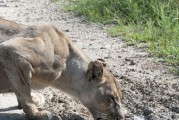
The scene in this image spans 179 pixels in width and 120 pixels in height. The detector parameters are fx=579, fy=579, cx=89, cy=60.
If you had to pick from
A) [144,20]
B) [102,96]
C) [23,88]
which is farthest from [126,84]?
[144,20]

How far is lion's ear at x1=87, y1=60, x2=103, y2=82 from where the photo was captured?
5907mm

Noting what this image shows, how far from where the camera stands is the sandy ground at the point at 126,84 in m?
6.22

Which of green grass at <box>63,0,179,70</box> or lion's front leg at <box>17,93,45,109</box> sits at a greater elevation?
green grass at <box>63,0,179,70</box>

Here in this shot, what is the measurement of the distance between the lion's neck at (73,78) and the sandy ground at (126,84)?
0.26m

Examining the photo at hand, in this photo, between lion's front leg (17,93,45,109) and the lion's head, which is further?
lion's front leg (17,93,45,109)

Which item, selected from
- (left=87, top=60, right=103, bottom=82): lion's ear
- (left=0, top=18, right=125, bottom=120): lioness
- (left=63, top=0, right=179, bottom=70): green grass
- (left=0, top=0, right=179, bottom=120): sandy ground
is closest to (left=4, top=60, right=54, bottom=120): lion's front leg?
(left=0, top=18, right=125, bottom=120): lioness

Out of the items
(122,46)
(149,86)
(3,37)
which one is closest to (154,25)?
(122,46)

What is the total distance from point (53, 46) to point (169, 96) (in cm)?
155

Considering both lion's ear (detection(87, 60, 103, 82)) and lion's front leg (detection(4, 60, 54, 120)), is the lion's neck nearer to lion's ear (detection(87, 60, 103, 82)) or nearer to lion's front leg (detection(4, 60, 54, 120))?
lion's ear (detection(87, 60, 103, 82))

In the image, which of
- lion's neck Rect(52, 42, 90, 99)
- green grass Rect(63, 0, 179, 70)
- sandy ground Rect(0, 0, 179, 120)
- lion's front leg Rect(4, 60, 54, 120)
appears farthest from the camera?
green grass Rect(63, 0, 179, 70)

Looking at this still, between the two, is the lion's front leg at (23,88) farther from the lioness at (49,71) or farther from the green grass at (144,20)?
the green grass at (144,20)

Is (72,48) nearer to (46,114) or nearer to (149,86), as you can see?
(46,114)

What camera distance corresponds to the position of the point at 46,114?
5.80 meters

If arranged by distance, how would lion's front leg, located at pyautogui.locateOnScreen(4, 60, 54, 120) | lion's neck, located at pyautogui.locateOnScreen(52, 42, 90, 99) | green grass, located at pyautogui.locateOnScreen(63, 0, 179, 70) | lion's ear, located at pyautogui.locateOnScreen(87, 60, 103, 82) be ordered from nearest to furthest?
lion's front leg, located at pyautogui.locateOnScreen(4, 60, 54, 120) → lion's ear, located at pyautogui.locateOnScreen(87, 60, 103, 82) → lion's neck, located at pyautogui.locateOnScreen(52, 42, 90, 99) → green grass, located at pyautogui.locateOnScreen(63, 0, 179, 70)
